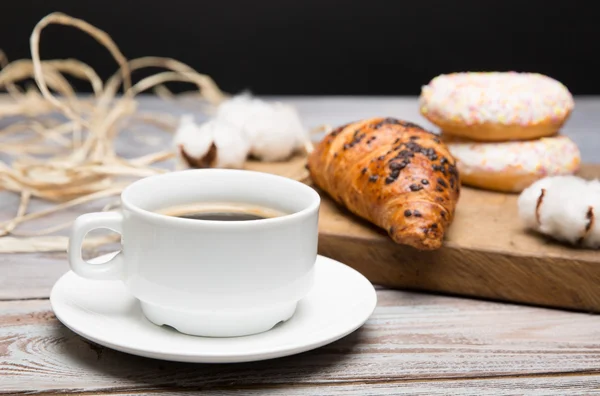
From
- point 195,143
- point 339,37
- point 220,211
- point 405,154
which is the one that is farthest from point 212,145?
point 339,37

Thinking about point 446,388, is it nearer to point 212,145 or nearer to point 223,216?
point 223,216

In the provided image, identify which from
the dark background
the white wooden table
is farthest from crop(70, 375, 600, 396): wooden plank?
the dark background

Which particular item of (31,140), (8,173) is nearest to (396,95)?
(31,140)

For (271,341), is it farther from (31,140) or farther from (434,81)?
(31,140)

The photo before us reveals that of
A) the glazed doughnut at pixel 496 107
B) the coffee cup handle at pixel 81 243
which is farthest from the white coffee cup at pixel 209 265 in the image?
the glazed doughnut at pixel 496 107

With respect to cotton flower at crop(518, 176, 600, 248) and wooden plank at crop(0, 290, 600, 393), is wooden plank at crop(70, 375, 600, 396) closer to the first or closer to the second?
wooden plank at crop(0, 290, 600, 393)

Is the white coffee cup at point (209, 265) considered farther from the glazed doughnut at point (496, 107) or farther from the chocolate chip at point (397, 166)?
the glazed doughnut at point (496, 107)

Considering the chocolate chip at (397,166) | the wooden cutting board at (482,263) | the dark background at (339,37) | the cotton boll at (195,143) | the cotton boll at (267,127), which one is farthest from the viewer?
the dark background at (339,37)
